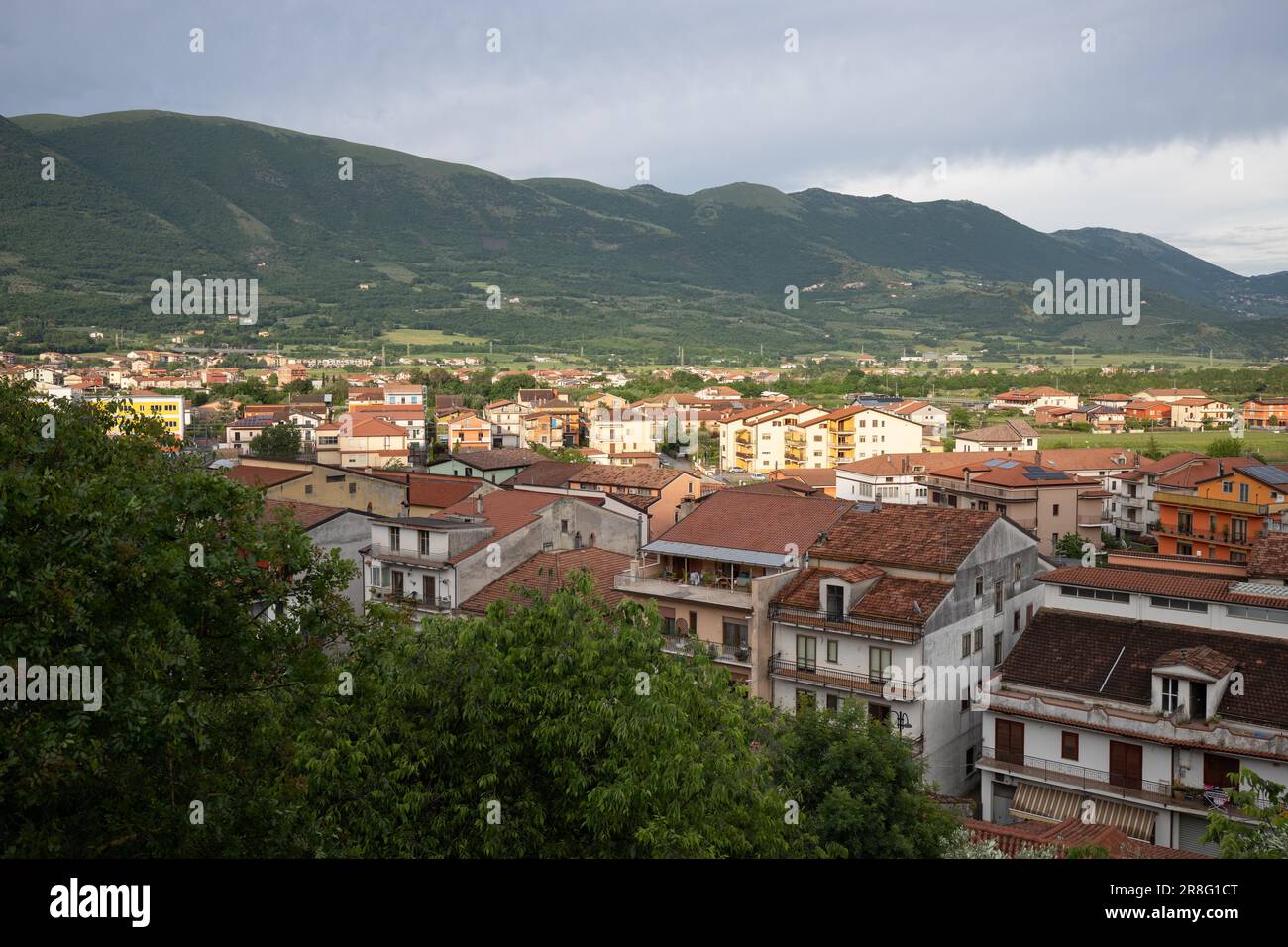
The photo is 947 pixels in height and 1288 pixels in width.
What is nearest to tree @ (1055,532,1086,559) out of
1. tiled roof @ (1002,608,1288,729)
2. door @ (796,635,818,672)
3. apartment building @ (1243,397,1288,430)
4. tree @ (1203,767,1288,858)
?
tiled roof @ (1002,608,1288,729)

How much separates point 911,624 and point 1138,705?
4.73 metres

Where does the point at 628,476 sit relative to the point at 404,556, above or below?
above

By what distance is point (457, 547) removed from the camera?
29.5 metres

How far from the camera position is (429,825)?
987cm

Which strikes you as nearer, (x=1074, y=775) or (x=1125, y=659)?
(x=1074, y=775)

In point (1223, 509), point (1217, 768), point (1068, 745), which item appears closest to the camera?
point (1217, 768)

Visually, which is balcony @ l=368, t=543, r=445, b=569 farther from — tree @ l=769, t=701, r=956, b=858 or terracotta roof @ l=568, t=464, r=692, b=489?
terracotta roof @ l=568, t=464, r=692, b=489

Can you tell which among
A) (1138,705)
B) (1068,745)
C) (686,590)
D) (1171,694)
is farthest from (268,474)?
(1171,694)

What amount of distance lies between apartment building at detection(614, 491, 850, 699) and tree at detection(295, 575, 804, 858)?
12272 mm

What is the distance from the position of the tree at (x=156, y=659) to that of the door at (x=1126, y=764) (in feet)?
51.2

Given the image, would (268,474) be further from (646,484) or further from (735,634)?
(735,634)

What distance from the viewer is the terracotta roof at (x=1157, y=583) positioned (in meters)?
22.2
